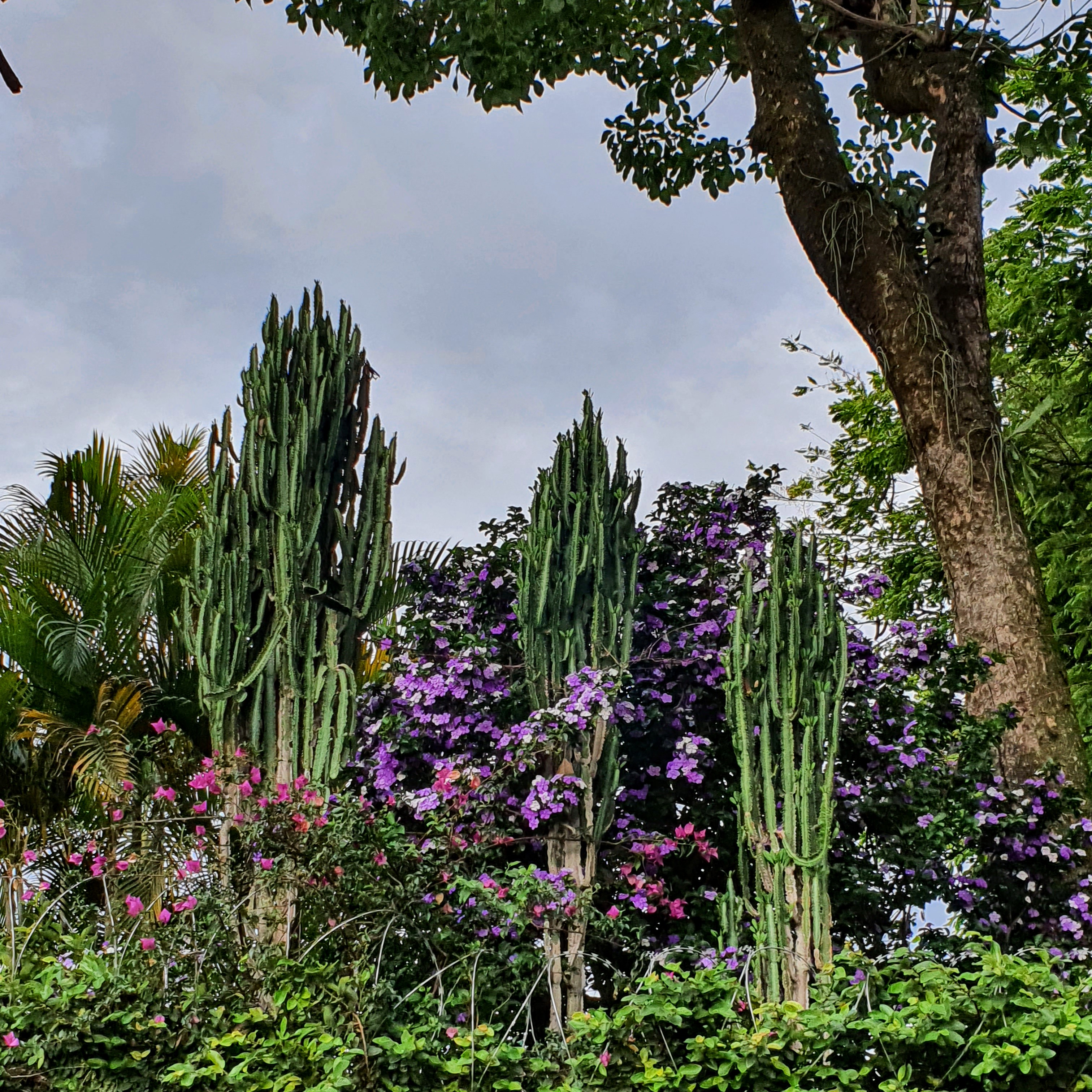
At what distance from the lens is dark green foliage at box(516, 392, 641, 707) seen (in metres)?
5.43

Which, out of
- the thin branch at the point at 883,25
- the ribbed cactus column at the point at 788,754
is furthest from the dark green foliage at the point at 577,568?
the thin branch at the point at 883,25

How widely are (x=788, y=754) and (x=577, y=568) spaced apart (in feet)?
4.63

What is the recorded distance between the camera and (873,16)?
25.9 ft

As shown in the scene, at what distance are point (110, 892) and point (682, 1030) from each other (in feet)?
9.43

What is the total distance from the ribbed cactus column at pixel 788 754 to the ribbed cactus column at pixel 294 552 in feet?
6.06

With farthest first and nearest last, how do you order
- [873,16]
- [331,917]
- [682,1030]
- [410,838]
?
[873,16], [410,838], [331,917], [682,1030]

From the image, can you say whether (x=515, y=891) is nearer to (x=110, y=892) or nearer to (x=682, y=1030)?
(x=682, y=1030)

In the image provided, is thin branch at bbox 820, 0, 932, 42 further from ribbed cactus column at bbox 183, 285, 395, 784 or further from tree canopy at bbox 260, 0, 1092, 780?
ribbed cactus column at bbox 183, 285, 395, 784

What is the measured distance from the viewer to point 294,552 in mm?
5590

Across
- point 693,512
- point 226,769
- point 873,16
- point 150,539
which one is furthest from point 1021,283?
point 226,769

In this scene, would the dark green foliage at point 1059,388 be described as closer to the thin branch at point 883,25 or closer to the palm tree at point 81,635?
the thin branch at point 883,25

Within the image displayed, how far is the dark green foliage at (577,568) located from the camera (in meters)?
5.43

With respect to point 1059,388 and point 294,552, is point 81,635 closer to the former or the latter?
point 294,552

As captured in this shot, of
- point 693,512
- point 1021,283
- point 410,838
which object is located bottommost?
point 410,838
